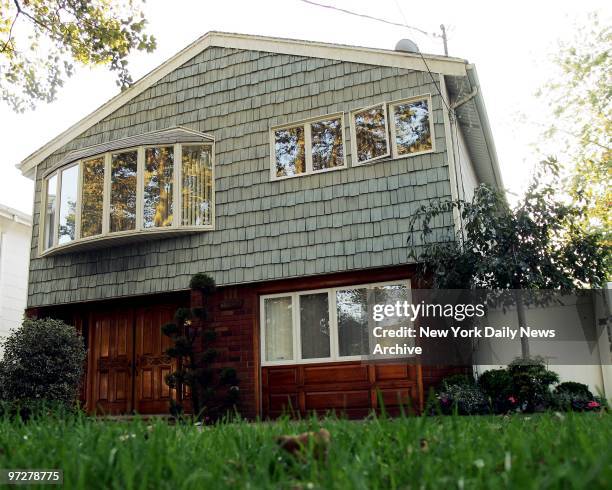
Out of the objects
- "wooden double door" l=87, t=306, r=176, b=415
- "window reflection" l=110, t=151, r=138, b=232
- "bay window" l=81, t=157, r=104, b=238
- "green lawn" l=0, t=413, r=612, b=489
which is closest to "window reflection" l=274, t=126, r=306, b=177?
"window reflection" l=110, t=151, r=138, b=232

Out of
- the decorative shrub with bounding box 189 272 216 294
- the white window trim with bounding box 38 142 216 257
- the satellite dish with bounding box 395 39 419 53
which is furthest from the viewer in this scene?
the satellite dish with bounding box 395 39 419 53

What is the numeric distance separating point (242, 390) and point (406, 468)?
860 cm

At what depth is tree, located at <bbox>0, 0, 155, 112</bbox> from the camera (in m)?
9.27

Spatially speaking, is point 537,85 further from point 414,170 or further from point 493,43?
point 414,170

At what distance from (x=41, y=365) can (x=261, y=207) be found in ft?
13.5

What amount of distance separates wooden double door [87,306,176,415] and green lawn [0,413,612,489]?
9.34 meters

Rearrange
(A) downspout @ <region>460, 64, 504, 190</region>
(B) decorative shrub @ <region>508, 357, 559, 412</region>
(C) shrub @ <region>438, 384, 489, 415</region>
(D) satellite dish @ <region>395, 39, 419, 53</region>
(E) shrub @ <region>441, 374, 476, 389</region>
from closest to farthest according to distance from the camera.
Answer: (C) shrub @ <region>438, 384, 489, 415</region> → (B) decorative shrub @ <region>508, 357, 559, 412</region> → (E) shrub @ <region>441, 374, 476, 389</region> → (A) downspout @ <region>460, 64, 504, 190</region> → (D) satellite dish @ <region>395, 39, 419, 53</region>

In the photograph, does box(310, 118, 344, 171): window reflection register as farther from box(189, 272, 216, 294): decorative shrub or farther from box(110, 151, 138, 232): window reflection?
box(110, 151, 138, 232): window reflection

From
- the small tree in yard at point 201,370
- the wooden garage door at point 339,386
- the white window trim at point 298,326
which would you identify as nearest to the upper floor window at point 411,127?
the white window trim at point 298,326

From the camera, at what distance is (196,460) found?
215 centimetres

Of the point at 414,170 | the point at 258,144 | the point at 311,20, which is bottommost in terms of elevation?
the point at 414,170

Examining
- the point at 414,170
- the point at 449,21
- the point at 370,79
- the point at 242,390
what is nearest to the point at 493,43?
the point at 449,21

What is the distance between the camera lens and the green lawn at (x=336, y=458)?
67.2 inches

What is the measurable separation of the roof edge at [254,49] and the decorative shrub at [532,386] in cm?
434
